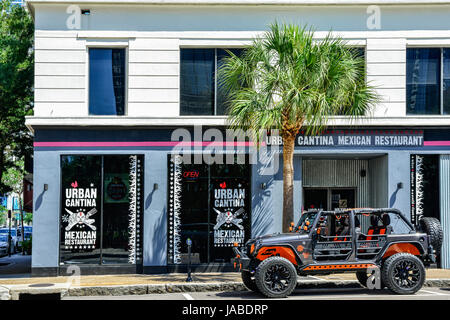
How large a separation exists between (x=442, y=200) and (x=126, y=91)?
1018cm

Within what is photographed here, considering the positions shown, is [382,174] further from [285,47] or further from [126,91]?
[126,91]

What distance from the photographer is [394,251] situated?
1175cm

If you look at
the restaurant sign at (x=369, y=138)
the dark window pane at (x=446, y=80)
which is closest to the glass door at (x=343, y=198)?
the restaurant sign at (x=369, y=138)

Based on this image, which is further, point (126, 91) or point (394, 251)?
point (126, 91)

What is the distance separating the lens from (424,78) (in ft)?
54.3

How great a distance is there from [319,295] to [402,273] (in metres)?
1.86

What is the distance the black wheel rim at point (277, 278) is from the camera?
1122cm

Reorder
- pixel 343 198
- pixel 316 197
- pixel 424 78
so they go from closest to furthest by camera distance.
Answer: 1. pixel 424 78
2. pixel 343 198
3. pixel 316 197

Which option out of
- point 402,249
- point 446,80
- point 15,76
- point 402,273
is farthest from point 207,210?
point 15,76

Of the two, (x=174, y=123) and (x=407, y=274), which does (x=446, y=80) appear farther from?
(x=174, y=123)

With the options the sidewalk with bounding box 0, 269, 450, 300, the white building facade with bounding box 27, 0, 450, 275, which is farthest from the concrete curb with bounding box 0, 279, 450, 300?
the white building facade with bounding box 27, 0, 450, 275

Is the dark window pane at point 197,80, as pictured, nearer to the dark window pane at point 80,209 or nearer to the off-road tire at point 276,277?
the dark window pane at point 80,209

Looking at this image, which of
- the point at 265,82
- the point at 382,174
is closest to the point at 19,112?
the point at 265,82

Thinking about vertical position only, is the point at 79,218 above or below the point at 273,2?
below
